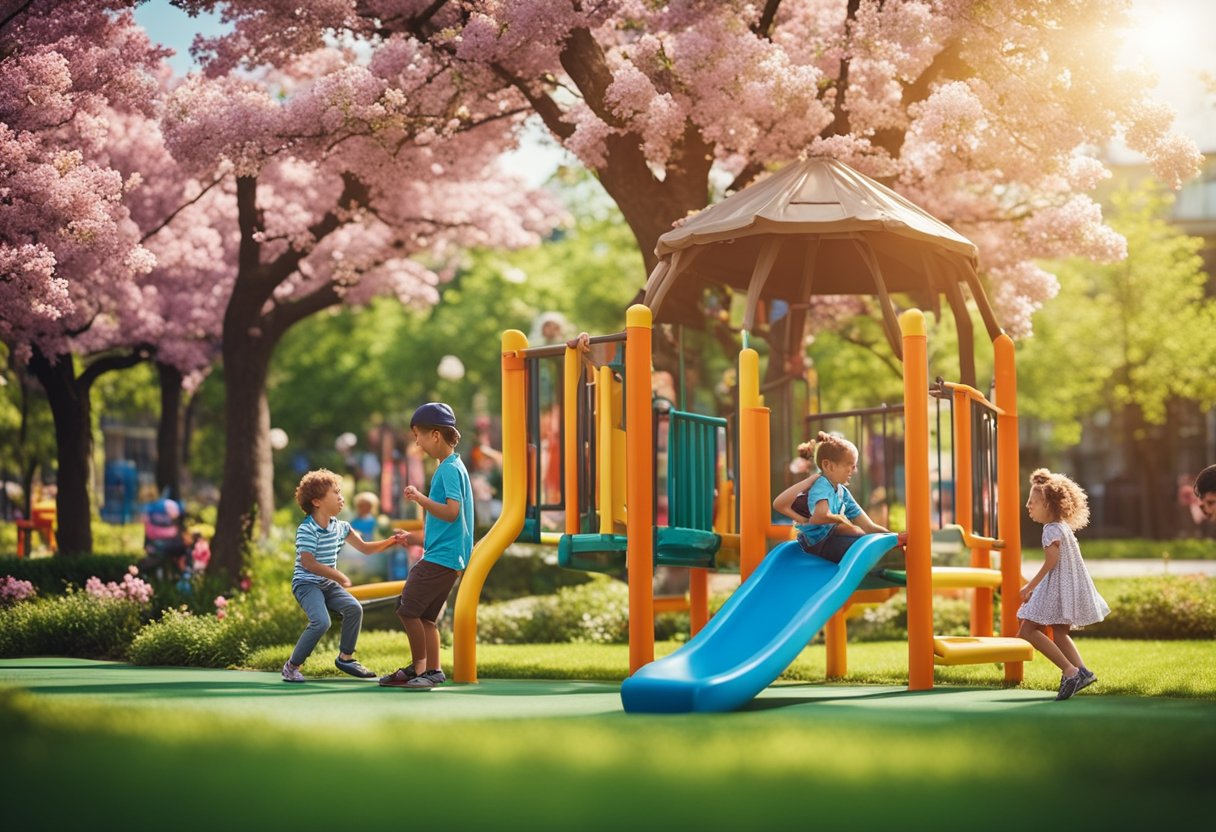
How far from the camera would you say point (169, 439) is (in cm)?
2700

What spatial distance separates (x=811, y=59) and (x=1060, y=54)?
2.45 meters

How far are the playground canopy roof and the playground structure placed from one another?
2cm

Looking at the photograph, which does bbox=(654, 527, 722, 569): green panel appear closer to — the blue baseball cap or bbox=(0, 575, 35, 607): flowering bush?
the blue baseball cap


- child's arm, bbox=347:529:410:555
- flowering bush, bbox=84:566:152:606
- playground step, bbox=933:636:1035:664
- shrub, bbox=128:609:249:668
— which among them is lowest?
shrub, bbox=128:609:249:668

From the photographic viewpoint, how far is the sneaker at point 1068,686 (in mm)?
8641

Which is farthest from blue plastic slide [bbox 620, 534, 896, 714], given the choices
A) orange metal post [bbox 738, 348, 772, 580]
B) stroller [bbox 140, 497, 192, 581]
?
stroller [bbox 140, 497, 192, 581]

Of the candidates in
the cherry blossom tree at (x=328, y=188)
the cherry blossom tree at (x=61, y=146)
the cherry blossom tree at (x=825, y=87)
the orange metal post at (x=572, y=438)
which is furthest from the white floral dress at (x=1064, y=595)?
the cherry blossom tree at (x=61, y=146)

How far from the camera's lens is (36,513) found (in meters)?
27.9

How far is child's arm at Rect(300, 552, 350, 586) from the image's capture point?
9867 mm

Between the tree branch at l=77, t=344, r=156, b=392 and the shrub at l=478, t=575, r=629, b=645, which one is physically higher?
the tree branch at l=77, t=344, r=156, b=392

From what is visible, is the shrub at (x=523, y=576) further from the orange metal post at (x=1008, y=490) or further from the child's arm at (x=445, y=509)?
the child's arm at (x=445, y=509)

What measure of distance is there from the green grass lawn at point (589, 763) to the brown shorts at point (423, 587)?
134 cm

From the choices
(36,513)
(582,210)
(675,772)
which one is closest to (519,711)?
(675,772)

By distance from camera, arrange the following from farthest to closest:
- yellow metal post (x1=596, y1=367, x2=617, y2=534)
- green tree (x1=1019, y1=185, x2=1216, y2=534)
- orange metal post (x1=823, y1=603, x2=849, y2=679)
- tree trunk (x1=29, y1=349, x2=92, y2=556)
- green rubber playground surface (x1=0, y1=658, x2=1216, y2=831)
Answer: green tree (x1=1019, y1=185, x2=1216, y2=534)
tree trunk (x1=29, y1=349, x2=92, y2=556)
orange metal post (x1=823, y1=603, x2=849, y2=679)
yellow metal post (x1=596, y1=367, x2=617, y2=534)
green rubber playground surface (x1=0, y1=658, x2=1216, y2=831)
